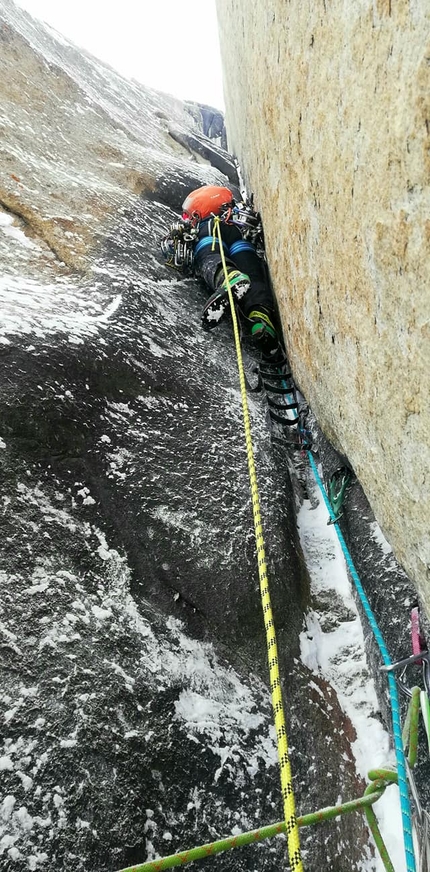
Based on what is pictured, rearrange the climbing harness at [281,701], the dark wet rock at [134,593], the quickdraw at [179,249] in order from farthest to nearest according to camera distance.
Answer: the quickdraw at [179,249]
the dark wet rock at [134,593]
the climbing harness at [281,701]

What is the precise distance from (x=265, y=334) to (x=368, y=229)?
282 cm

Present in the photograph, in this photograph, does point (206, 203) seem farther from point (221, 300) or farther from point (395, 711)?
point (395, 711)

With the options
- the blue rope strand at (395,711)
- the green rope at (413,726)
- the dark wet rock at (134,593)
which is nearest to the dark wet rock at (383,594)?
the blue rope strand at (395,711)

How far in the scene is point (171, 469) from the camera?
3.14 m

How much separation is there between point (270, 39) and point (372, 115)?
2.63 metres

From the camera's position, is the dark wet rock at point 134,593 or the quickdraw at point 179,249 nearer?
the dark wet rock at point 134,593

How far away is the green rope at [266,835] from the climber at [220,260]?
3.61 metres

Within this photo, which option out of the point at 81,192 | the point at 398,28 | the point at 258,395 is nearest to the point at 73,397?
the point at 258,395

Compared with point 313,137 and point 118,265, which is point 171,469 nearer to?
point 313,137

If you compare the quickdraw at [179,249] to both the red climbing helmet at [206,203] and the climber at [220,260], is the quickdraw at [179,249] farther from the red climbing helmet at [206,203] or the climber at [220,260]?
the red climbing helmet at [206,203]

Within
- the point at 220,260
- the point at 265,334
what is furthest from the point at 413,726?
the point at 220,260

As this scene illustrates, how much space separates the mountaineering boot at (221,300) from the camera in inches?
180

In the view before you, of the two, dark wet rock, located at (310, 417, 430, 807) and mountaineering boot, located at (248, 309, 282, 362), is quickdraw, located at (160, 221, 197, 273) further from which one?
dark wet rock, located at (310, 417, 430, 807)

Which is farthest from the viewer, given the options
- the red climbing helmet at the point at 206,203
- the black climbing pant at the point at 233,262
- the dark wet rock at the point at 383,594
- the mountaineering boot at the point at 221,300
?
the red climbing helmet at the point at 206,203
